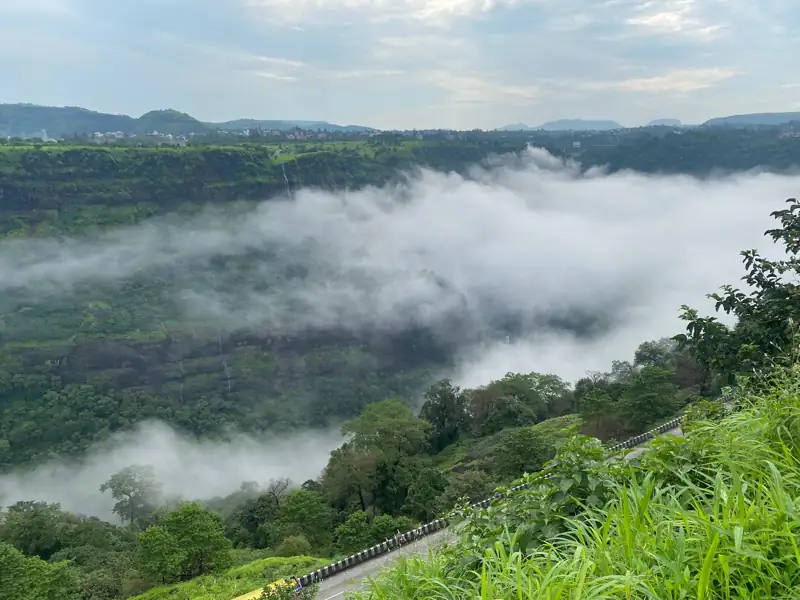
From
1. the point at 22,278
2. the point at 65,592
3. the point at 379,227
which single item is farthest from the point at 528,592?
the point at 379,227

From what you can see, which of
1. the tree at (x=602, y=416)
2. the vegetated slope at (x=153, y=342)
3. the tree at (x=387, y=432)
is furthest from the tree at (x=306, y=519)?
the vegetated slope at (x=153, y=342)

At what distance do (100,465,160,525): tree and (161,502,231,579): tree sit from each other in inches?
1104

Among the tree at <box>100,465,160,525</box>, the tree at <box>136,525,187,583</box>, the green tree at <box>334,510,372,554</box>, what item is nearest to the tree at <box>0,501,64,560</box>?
the tree at <box>136,525,187,583</box>

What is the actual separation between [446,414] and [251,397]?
45.3 meters

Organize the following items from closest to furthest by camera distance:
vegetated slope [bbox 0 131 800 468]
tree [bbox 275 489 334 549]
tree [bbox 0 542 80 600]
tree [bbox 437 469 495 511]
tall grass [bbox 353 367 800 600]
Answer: tall grass [bbox 353 367 800 600] → tree [bbox 0 542 80 600] → tree [bbox 437 469 495 511] → tree [bbox 275 489 334 549] → vegetated slope [bbox 0 131 800 468]

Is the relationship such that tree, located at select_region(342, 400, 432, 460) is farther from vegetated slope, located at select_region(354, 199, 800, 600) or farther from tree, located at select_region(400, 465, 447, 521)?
vegetated slope, located at select_region(354, 199, 800, 600)

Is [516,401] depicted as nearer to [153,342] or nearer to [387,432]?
[387,432]

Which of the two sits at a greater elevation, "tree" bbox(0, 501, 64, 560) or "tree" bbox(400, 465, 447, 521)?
"tree" bbox(400, 465, 447, 521)

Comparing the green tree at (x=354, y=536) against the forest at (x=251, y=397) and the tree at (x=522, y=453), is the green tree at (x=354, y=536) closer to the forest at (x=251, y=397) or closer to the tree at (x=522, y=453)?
the forest at (x=251, y=397)

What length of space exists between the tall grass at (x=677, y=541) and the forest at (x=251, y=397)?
0.34 metres

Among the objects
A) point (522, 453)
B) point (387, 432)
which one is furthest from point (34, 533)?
point (522, 453)

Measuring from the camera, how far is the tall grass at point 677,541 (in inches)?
117

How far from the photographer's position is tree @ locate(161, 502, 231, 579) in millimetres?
21344

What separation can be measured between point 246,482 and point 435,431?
25.3 m
